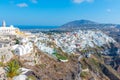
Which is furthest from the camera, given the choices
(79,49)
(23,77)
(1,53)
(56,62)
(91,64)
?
(79,49)

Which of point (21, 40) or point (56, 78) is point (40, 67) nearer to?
point (56, 78)

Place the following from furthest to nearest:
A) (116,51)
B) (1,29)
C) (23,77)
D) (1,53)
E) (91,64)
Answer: (116,51) → (91,64) → (1,29) → (1,53) → (23,77)

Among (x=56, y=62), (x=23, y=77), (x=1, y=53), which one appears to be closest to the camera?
(x=23, y=77)

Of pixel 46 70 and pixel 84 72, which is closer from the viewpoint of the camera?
pixel 46 70

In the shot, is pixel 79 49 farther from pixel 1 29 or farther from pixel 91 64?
pixel 1 29

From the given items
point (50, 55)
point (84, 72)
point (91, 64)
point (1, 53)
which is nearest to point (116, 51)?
point (91, 64)

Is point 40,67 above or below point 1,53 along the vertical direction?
below

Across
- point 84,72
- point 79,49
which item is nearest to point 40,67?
point 84,72

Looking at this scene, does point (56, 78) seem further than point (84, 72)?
No

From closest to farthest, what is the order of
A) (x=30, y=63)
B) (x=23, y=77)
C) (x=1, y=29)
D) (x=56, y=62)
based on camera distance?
(x=23, y=77)
(x=30, y=63)
(x=56, y=62)
(x=1, y=29)
